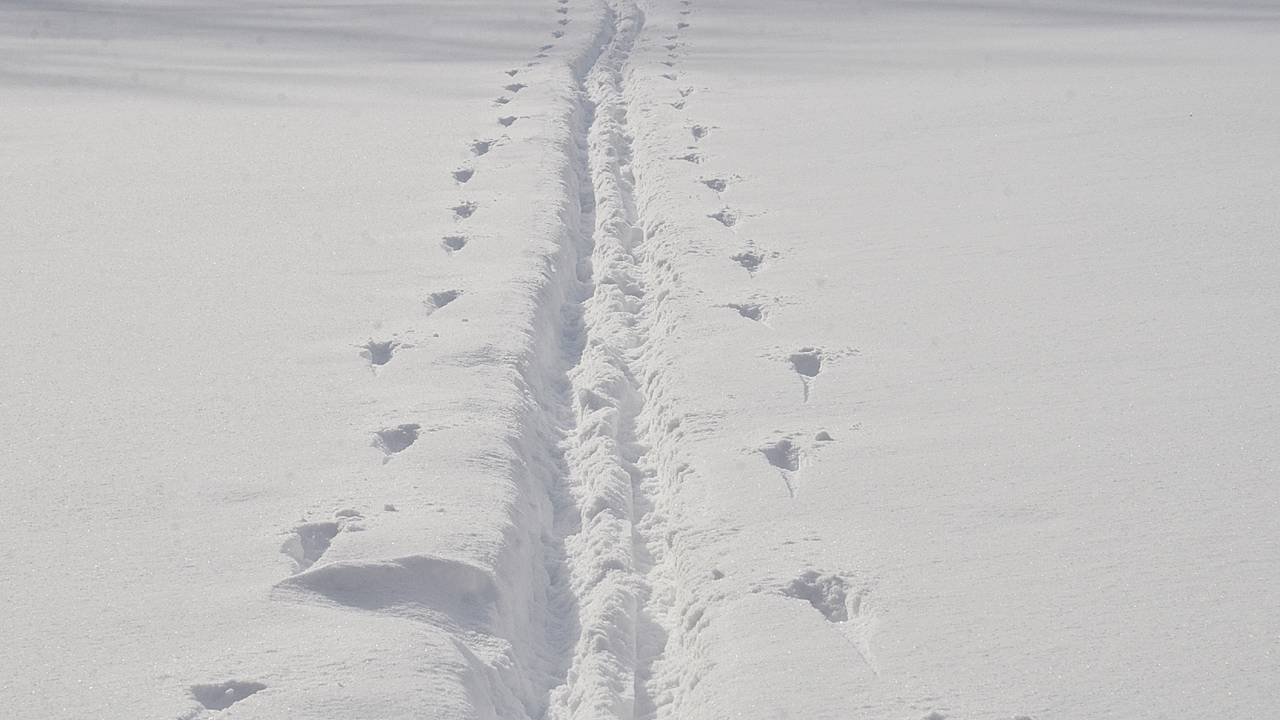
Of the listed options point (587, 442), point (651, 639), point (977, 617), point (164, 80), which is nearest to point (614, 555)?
point (651, 639)

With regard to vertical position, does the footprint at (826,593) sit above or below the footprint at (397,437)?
below

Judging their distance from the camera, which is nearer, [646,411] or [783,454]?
[783,454]

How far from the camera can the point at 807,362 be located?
3143 millimetres

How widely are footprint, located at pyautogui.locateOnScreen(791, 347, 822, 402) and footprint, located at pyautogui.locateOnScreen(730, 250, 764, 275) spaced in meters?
0.74

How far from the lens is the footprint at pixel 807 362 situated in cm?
310

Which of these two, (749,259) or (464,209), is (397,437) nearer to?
(749,259)

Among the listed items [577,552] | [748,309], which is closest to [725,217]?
[748,309]

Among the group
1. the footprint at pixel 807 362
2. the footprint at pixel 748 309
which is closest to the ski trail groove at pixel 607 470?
the footprint at pixel 748 309

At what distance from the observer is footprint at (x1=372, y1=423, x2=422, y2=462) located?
8.87ft

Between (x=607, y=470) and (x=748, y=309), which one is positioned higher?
(x=748, y=309)

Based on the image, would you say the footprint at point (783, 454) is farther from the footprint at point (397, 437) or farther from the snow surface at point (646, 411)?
the footprint at point (397, 437)

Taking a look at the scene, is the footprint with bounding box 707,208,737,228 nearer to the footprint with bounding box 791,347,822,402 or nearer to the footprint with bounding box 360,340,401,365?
the footprint with bounding box 791,347,822,402

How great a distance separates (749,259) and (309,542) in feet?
6.41

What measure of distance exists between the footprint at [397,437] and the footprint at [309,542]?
367 millimetres
